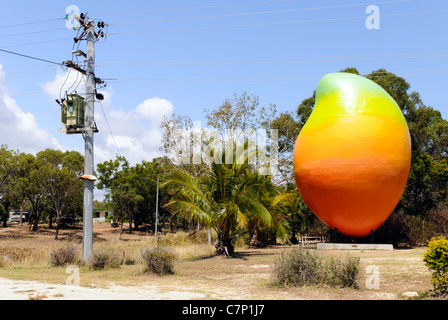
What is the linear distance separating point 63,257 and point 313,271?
10.0m

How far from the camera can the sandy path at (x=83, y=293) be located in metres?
8.47

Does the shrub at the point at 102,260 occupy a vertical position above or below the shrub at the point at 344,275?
below

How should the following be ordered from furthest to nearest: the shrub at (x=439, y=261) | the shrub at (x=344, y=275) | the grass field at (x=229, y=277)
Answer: the shrub at (x=344, y=275), the grass field at (x=229, y=277), the shrub at (x=439, y=261)

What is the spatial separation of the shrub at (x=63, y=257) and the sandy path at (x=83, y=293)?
15.5ft

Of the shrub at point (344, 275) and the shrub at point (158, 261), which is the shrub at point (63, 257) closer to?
the shrub at point (158, 261)

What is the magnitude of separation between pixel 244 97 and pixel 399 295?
70.9ft

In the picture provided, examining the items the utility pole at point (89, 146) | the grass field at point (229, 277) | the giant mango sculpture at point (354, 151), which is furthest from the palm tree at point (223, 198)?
the giant mango sculpture at point (354, 151)

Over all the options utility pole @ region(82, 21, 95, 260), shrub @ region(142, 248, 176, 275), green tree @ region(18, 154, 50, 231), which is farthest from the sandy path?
green tree @ region(18, 154, 50, 231)

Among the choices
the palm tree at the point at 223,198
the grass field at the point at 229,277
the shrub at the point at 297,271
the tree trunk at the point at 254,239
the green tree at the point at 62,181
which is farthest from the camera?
the green tree at the point at 62,181

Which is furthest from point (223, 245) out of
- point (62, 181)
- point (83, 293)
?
point (62, 181)

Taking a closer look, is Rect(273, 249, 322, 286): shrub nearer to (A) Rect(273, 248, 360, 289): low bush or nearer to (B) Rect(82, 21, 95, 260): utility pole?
(A) Rect(273, 248, 360, 289): low bush
